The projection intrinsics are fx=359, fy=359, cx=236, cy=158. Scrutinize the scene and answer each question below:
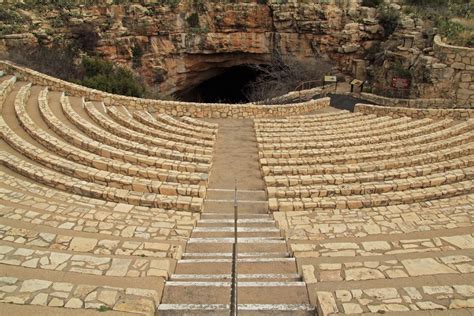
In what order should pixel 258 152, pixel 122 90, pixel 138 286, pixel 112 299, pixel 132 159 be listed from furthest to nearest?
1. pixel 122 90
2. pixel 258 152
3. pixel 132 159
4. pixel 138 286
5. pixel 112 299

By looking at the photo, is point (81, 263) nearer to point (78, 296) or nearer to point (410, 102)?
point (78, 296)

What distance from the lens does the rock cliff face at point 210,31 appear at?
856 inches

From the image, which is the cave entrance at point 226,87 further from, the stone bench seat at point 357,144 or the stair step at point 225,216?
the stair step at point 225,216

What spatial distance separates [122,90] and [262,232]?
12.2m

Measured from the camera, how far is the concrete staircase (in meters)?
4.18

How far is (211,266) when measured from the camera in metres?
5.19

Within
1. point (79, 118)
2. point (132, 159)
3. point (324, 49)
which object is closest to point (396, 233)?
point (132, 159)

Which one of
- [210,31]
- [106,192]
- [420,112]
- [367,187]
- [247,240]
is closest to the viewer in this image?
[247,240]

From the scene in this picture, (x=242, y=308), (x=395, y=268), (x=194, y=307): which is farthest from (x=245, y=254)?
(x=395, y=268)

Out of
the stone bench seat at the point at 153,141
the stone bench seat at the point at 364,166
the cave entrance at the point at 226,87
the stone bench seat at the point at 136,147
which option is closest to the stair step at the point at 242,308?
the stone bench seat at the point at 364,166

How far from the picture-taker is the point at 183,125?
38.4 ft

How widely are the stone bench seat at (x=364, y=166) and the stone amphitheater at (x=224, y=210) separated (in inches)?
1.2

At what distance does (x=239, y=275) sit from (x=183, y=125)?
751 centimetres

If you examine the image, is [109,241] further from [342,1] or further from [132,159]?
[342,1]
